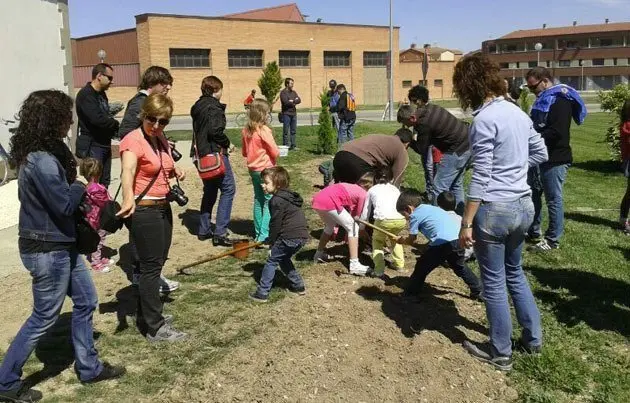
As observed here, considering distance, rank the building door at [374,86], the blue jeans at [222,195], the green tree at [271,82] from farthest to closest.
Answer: the building door at [374,86]
the green tree at [271,82]
the blue jeans at [222,195]

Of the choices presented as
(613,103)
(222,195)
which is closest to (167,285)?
(222,195)

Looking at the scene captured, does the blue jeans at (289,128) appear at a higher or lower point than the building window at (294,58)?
lower

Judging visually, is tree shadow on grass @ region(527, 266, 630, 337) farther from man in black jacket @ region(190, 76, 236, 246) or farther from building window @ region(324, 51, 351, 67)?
building window @ region(324, 51, 351, 67)

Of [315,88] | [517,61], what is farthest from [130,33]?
[517,61]

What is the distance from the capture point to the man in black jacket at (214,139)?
633 cm

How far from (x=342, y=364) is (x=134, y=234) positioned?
1.75 metres

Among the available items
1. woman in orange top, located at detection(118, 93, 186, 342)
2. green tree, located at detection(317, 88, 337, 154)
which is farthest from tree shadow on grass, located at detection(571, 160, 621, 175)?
woman in orange top, located at detection(118, 93, 186, 342)

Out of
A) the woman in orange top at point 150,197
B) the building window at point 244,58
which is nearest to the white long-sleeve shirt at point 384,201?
the woman in orange top at point 150,197

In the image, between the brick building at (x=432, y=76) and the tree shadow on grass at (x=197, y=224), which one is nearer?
the tree shadow on grass at (x=197, y=224)

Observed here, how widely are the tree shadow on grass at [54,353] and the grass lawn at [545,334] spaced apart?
0.05 ft

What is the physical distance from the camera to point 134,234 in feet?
Answer: 13.1

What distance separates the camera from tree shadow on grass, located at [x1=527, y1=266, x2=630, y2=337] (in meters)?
4.55

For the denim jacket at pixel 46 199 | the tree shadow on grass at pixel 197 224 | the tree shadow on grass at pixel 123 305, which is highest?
the denim jacket at pixel 46 199

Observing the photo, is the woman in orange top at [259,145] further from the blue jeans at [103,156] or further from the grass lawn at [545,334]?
the blue jeans at [103,156]
